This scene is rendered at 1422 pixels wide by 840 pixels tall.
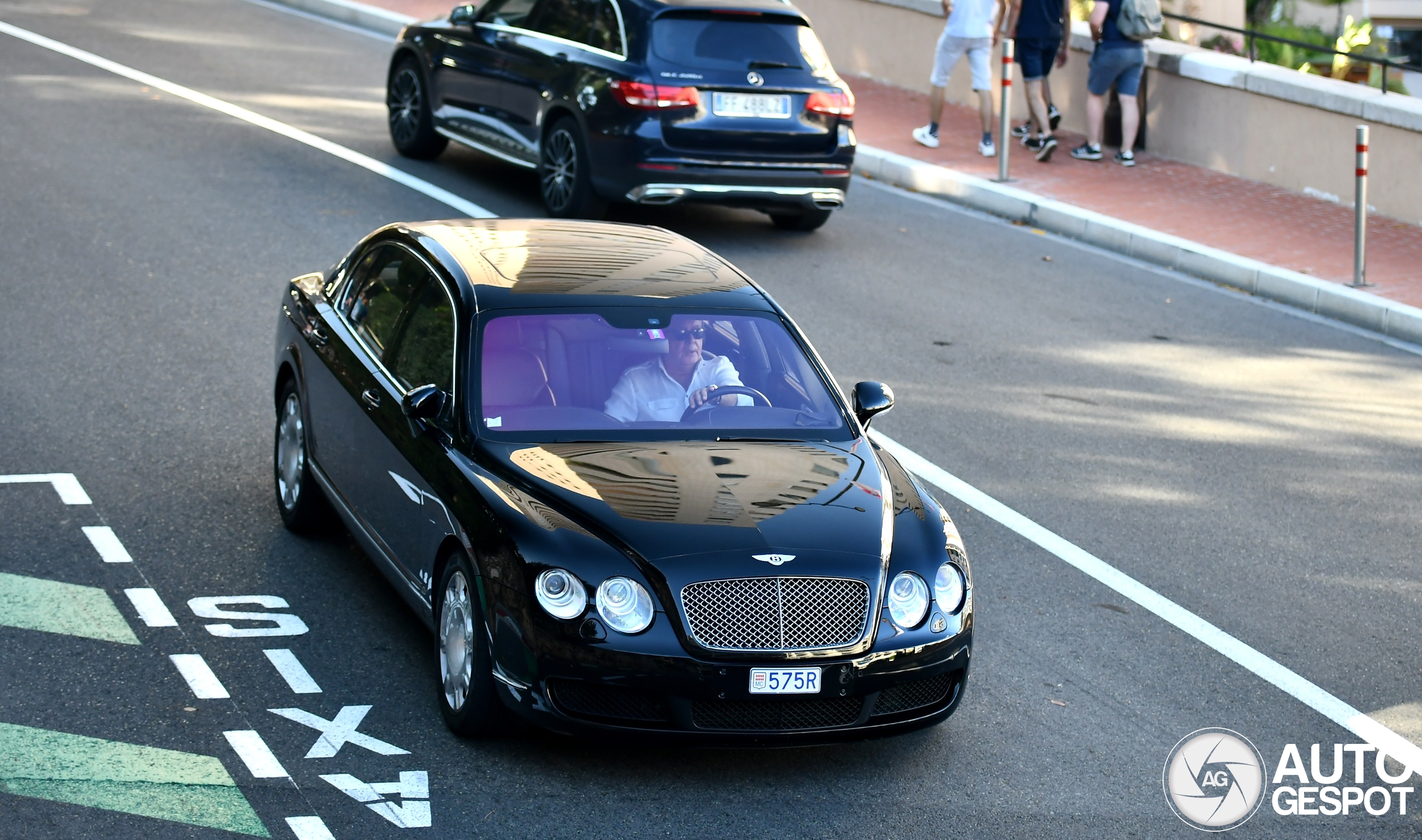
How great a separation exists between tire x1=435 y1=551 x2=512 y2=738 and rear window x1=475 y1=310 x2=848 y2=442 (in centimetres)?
59

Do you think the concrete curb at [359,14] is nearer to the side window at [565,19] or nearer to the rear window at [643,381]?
the side window at [565,19]

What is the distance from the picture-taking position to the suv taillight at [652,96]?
496 inches

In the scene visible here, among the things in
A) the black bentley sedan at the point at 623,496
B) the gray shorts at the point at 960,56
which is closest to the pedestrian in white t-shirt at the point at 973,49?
the gray shorts at the point at 960,56

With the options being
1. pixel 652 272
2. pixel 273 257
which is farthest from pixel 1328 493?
pixel 273 257

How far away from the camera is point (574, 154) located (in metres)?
13.1

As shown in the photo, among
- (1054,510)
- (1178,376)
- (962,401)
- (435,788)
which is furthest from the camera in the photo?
(1178,376)

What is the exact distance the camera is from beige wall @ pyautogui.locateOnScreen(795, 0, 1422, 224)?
15141mm

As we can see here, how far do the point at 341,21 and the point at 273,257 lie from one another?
12.1 metres

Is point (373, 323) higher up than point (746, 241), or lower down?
higher up

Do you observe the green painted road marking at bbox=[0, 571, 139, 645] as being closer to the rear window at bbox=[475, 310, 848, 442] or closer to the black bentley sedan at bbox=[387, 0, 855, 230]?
the rear window at bbox=[475, 310, 848, 442]

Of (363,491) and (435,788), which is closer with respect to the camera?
(435,788)

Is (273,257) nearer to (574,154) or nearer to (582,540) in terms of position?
(574,154)

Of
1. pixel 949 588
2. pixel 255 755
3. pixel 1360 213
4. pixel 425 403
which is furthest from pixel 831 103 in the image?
pixel 255 755

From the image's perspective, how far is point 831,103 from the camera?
42.6 feet
